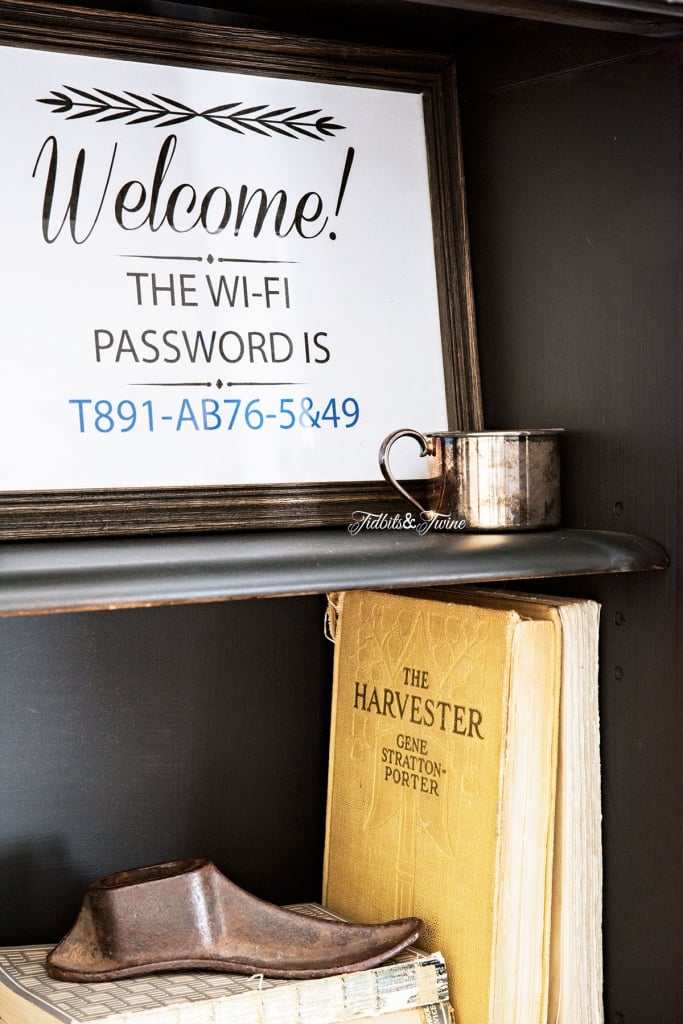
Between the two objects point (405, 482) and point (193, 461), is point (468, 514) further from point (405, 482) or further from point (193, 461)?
point (193, 461)

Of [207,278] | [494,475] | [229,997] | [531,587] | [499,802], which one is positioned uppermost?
[207,278]

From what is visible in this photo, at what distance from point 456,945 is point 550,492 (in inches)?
14.8

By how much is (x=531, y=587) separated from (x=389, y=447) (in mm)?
219

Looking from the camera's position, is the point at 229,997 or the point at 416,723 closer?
the point at 229,997

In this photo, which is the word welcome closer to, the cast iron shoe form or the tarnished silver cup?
the tarnished silver cup

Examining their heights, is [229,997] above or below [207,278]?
below

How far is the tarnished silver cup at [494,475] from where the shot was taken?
98cm

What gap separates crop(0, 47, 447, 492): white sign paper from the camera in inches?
37.8

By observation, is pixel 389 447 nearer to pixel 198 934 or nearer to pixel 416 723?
pixel 416 723

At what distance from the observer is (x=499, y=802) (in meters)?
0.98

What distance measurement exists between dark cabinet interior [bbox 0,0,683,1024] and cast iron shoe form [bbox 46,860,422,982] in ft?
0.40

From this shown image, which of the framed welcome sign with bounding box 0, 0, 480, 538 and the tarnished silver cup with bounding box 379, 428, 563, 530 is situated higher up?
the framed welcome sign with bounding box 0, 0, 480, 538

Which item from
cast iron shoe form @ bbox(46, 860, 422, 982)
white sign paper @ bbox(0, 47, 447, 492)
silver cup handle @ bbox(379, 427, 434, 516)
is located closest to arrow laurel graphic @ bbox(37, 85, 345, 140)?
white sign paper @ bbox(0, 47, 447, 492)

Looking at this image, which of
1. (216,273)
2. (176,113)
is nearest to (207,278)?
(216,273)
